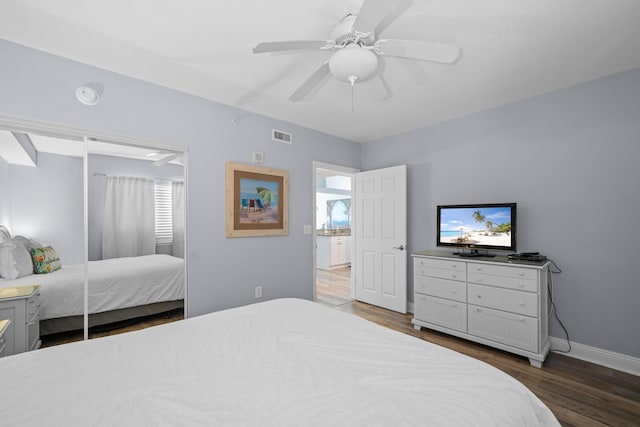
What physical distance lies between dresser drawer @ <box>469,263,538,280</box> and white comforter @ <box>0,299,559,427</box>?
175 centimetres

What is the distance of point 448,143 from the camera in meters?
3.59

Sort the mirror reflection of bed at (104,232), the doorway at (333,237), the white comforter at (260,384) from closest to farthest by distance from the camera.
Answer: the white comforter at (260,384) → the mirror reflection of bed at (104,232) → the doorway at (333,237)

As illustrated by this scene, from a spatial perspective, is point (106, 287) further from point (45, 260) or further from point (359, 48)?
point (359, 48)

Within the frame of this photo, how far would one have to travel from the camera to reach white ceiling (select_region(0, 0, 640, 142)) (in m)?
1.68

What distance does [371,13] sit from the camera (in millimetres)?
1312

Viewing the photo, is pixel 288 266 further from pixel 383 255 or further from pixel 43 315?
pixel 43 315

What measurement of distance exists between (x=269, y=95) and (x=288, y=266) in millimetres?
1988

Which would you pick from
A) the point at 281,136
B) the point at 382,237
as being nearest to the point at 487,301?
the point at 382,237

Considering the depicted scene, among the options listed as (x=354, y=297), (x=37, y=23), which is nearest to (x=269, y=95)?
(x=37, y=23)

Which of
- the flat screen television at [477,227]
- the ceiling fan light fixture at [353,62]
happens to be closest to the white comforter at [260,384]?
the ceiling fan light fixture at [353,62]

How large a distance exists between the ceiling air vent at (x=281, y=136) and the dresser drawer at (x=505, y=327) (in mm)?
2794

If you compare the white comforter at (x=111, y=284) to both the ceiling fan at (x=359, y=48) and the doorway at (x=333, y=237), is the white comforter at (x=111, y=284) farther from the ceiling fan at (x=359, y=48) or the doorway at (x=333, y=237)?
the ceiling fan at (x=359, y=48)

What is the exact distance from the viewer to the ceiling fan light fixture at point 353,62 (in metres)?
1.58

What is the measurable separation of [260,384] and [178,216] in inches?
83.8
